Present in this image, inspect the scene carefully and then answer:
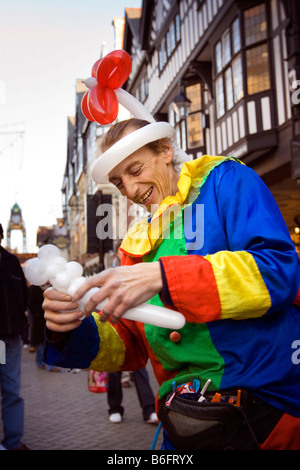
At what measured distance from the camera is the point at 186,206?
4.97ft

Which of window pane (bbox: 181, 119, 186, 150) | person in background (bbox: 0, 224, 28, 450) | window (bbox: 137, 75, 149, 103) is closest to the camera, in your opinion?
person in background (bbox: 0, 224, 28, 450)

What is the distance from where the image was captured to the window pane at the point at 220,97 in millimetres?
12046

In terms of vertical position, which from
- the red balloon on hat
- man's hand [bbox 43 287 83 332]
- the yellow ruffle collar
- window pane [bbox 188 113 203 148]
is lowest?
man's hand [bbox 43 287 83 332]

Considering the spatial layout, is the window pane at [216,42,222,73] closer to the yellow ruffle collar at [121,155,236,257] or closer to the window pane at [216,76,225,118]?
the window pane at [216,76,225,118]

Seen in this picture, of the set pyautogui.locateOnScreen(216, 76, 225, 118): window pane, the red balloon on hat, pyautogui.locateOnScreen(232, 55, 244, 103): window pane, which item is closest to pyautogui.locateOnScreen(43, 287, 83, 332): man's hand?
the red balloon on hat

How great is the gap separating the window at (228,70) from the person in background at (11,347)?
7.06 m

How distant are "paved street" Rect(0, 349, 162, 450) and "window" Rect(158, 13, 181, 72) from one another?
10412mm

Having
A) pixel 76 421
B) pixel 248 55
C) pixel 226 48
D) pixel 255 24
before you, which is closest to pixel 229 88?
pixel 226 48

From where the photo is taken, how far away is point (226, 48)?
11.6 meters

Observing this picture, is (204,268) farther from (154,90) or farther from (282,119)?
(154,90)

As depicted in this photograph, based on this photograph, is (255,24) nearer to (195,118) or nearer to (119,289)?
(195,118)

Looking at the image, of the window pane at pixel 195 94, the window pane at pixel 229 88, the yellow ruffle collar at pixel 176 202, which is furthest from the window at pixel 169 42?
the yellow ruffle collar at pixel 176 202

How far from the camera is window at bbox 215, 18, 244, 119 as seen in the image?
35.8 feet

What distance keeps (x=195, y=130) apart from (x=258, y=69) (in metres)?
3.83
